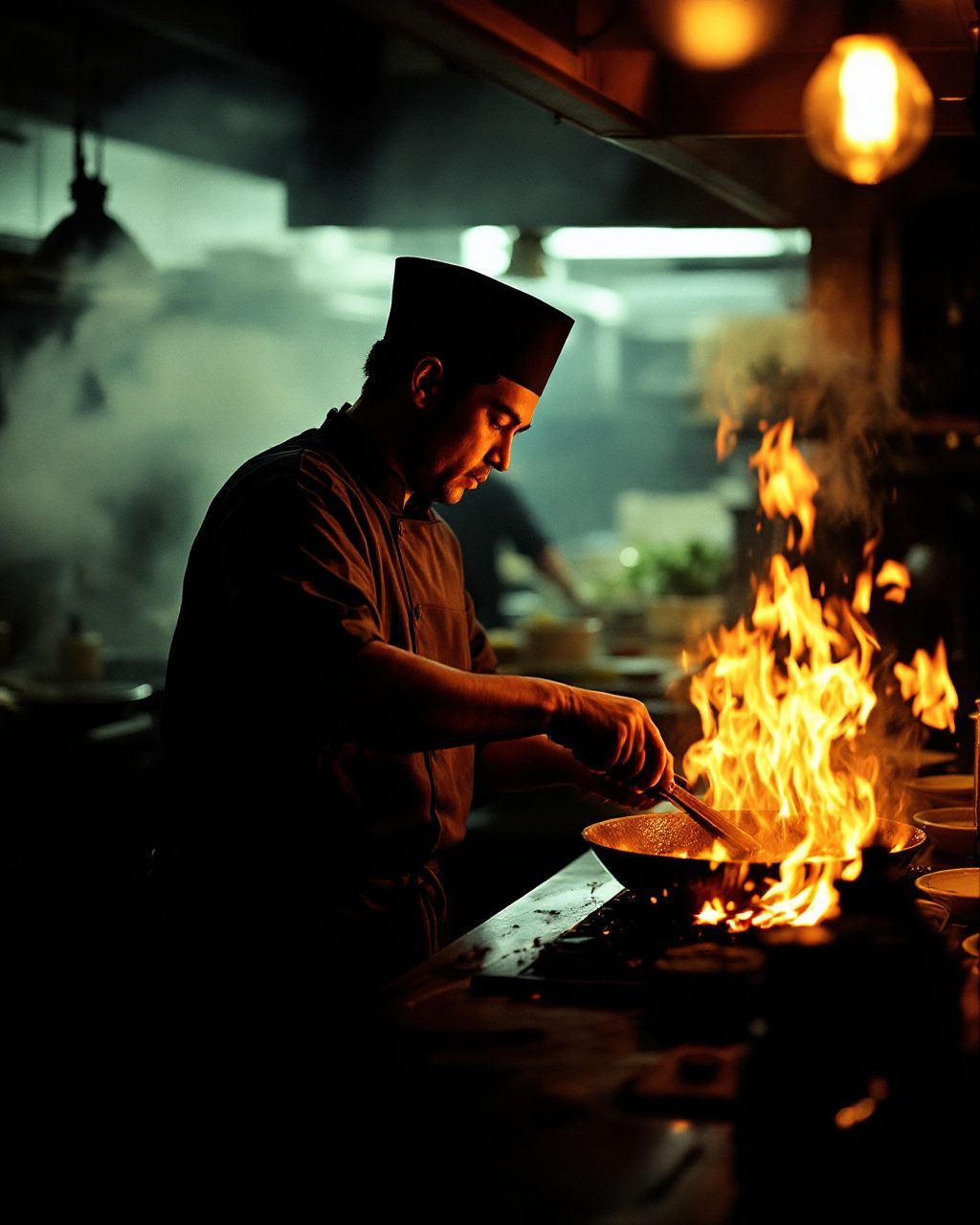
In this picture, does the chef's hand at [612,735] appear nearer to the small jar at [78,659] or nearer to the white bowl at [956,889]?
the white bowl at [956,889]

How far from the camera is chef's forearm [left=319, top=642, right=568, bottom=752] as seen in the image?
7.45 feet

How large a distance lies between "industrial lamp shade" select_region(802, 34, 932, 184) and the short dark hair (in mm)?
796

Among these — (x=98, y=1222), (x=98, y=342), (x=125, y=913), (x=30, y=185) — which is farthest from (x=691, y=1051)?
(x=30, y=185)

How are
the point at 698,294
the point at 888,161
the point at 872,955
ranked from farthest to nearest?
1. the point at 698,294
2. the point at 888,161
3. the point at 872,955

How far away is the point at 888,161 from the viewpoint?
278 centimetres

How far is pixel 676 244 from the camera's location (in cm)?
848

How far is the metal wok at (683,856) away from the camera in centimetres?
216

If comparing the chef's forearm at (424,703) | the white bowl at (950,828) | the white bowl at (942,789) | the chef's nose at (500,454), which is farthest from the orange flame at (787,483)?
the chef's forearm at (424,703)

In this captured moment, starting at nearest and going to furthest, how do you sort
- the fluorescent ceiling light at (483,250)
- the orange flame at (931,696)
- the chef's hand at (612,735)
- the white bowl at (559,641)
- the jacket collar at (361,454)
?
the chef's hand at (612,735) → the jacket collar at (361,454) → the orange flame at (931,696) → the white bowl at (559,641) → the fluorescent ceiling light at (483,250)

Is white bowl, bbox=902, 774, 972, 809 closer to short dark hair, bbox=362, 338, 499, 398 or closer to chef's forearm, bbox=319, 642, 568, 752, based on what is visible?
chef's forearm, bbox=319, 642, 568, 752

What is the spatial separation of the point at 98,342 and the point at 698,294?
644 cm

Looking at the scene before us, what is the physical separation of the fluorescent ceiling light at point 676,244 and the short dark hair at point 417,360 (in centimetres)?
525

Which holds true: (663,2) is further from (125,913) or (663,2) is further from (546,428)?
(546,428)

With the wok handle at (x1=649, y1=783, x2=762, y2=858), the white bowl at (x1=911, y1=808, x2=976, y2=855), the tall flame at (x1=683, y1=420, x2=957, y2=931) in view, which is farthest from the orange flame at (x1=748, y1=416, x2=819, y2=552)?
the wok handle at (x1=649, y1=783, x2=762, y2=858)
